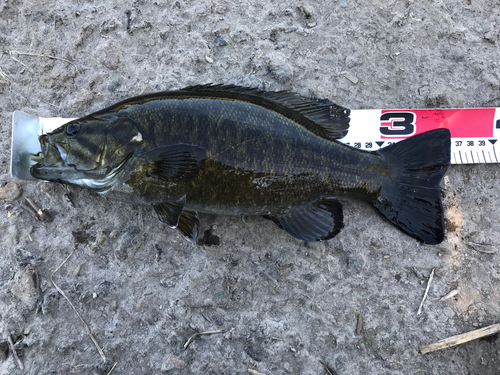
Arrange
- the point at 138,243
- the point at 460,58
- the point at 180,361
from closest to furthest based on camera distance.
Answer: the point at 180,361, the point at 138,243, the point at 460,58

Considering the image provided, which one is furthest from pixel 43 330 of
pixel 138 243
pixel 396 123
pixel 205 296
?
pixel 396 123

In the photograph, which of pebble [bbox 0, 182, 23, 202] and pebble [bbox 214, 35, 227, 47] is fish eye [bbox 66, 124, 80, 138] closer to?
pebble [bbox 0, 182, 23, 202]

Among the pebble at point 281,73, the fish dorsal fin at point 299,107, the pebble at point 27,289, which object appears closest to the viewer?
the fish dorsal fin at point 299,107

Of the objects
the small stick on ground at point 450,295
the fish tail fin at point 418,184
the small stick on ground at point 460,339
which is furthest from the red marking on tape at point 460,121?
the small stick on ground at point 460,339

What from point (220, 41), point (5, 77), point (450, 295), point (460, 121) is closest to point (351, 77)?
point (460, 121)

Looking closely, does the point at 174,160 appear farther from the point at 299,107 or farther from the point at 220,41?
the point at 220,41

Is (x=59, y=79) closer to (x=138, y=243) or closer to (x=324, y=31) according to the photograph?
(x=138, y=243)

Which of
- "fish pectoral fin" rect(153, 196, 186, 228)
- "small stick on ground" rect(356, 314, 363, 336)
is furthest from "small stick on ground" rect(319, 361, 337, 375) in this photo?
"fish pectoral fin" rect(153, 196, 186, 228)

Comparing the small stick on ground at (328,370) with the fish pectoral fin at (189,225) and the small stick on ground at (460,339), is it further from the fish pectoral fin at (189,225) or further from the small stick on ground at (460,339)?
the fish pectoral fin at (189,225)
